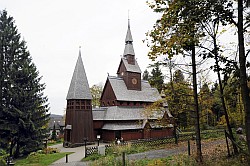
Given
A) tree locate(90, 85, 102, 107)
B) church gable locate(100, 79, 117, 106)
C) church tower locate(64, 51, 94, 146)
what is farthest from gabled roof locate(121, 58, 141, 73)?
tree locate(90, 85, 102, 107)

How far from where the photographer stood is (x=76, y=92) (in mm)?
27625

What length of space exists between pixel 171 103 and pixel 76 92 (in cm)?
1430

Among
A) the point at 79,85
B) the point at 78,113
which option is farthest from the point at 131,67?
the point at 78,113

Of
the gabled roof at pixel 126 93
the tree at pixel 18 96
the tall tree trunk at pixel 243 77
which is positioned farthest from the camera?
the gabled roof at pixel 126 93

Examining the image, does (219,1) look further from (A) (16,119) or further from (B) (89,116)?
(B) (89,116)

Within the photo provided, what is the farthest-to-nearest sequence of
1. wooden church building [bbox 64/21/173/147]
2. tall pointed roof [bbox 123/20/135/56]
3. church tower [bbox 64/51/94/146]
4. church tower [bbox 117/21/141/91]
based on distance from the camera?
tall pointed roof [bbox 123/20/135/56]
church tower [bbox 117/21/141/91]
wooden church building [bbox 64/21/173/147]
church tower [bbox 64/51/94/146]

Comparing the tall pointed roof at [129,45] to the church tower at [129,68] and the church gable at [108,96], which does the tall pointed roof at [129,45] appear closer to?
the church tower at [129,68]

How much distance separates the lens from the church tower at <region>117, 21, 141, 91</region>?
111 ft

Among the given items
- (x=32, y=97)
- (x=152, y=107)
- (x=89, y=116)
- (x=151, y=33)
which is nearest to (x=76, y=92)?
(x=89, y=116)

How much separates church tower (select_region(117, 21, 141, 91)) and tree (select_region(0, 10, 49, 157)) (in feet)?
47.1

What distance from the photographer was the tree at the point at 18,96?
20859 mm

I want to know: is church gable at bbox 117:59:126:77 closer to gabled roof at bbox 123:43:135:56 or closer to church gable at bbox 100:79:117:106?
gabled roof at bbox 123:43:135:56

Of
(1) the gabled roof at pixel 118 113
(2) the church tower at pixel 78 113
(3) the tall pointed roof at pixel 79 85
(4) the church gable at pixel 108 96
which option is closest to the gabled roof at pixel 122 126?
(1) the gabled roof at pixel 118 113

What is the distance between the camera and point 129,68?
111 ft
